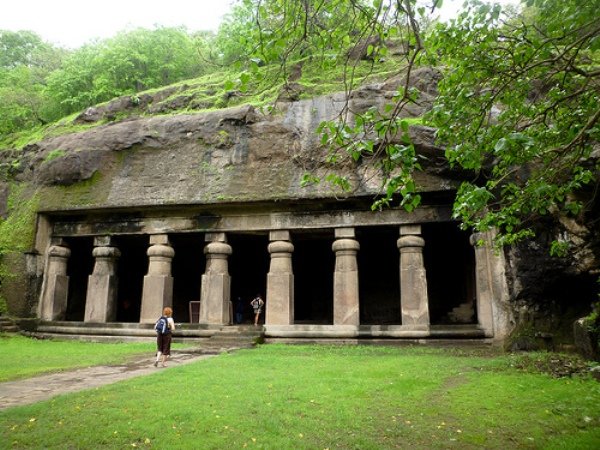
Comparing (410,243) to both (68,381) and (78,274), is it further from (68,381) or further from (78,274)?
(78,274)

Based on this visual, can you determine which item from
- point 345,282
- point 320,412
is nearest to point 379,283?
point 345,282

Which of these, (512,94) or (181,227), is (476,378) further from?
(181,227)

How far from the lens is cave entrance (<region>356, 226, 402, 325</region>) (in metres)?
17.6

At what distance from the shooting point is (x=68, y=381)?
24.4 ft

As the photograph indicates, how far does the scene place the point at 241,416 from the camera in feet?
17.0

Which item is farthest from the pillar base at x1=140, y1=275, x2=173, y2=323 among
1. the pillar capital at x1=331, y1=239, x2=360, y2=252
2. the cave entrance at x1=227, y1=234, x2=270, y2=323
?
the pillar capital at x1=331, y1=239, x2=360, y2=252

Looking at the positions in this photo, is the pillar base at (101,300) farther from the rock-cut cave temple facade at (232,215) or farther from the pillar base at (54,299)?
the pillar base at (54,299)

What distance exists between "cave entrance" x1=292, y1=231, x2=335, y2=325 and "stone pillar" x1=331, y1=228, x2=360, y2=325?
5.10m

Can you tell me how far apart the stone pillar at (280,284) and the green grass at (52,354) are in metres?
2.79

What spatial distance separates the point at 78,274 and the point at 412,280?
12.6 metres

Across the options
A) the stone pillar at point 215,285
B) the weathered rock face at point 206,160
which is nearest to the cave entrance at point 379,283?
the weathered rock face at point 206,160

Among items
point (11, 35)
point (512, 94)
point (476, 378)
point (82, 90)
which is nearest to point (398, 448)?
point (476, 378)

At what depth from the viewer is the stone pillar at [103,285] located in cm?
1441

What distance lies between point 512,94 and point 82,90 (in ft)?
72.4
